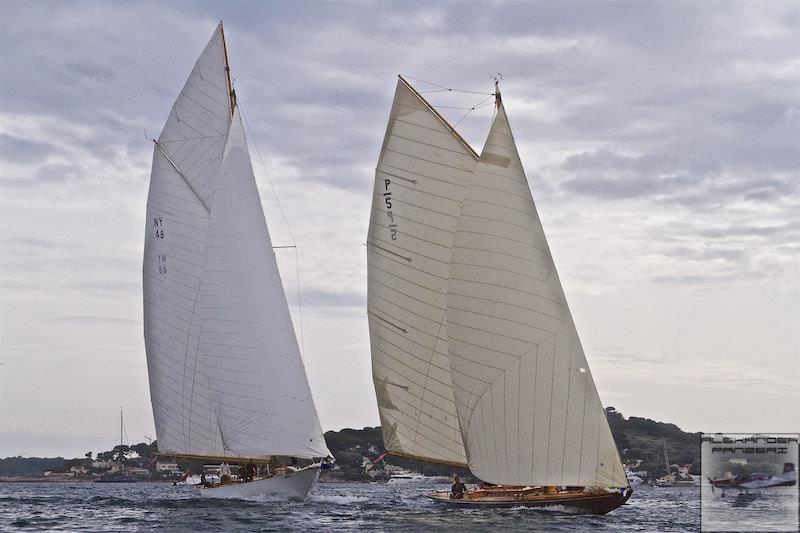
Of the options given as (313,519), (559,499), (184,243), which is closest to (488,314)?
(559,499)

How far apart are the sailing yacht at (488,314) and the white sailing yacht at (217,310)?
9.49 meters

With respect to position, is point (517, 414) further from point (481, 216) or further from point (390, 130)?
point (390, 130)

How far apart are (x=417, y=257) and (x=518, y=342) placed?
7.79 metres

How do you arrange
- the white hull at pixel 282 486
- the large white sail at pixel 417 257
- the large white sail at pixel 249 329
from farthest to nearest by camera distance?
1. the white hull at pixel 282 486
2. the large white sail at pixel 249 329
3. the large white sail at pixel 417 257

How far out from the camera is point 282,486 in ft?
217

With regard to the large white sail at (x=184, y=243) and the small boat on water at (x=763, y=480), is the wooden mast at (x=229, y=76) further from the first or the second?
the small boat on water at (x=763, y=480)

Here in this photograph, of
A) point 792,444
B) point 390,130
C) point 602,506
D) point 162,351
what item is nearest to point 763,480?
point 792,444

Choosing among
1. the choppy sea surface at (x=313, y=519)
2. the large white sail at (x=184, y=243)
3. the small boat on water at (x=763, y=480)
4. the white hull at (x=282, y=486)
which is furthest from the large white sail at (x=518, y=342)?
the small boat on water at (x=763, y=480)

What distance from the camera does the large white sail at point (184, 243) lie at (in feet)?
216

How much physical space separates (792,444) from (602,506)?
29316 mm

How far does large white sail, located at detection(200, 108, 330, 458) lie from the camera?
6312cm

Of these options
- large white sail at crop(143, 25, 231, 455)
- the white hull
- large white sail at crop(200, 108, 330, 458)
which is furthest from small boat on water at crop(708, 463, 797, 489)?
large white sail at crop(143, 25, 231, 455)

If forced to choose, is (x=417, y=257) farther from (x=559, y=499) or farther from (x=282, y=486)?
(x=282, y=486)

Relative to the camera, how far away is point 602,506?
5522 cm
